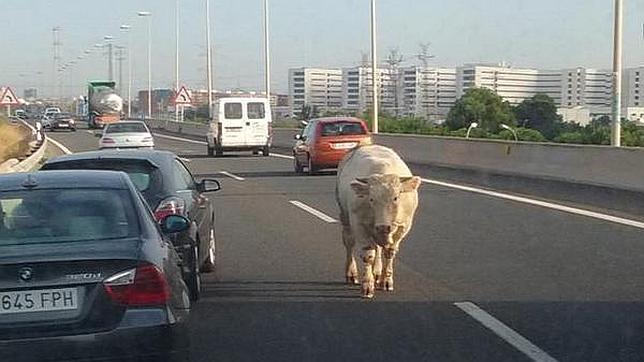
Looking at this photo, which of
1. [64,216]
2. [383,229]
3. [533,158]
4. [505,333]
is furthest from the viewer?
[533,158]

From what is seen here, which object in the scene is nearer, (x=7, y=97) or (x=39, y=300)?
(x=39, y=300)

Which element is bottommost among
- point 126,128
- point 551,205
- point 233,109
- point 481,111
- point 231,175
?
point 231,175

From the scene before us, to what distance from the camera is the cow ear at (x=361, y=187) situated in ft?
34.3

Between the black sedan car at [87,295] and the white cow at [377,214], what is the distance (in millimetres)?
3781

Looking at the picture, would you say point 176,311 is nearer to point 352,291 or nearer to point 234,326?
point 234,326

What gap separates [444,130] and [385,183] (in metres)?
39.4

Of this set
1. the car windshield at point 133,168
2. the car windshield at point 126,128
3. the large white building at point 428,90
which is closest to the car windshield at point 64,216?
the car windshield at point 133,168

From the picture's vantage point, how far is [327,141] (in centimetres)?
2991

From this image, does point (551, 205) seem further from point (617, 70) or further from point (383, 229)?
point (383, 229)

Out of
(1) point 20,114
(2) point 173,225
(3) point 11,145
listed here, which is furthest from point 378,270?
(1) point 20,114

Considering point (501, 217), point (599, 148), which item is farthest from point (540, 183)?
point (501, 217)

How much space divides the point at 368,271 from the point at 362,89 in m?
57.1

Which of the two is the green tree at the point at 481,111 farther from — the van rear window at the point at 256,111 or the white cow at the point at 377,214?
the white cow at the point at 377,214

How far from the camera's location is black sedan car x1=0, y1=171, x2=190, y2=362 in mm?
6062
